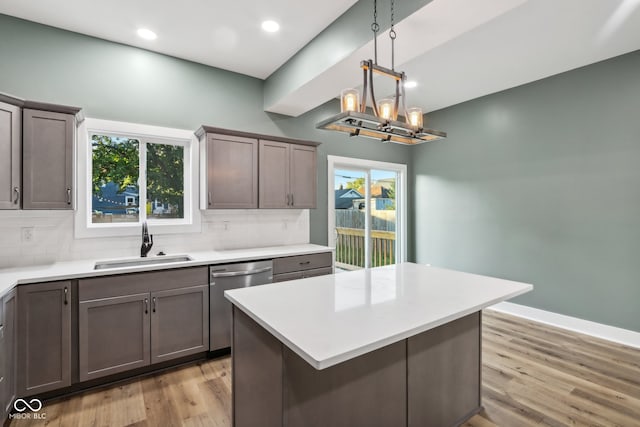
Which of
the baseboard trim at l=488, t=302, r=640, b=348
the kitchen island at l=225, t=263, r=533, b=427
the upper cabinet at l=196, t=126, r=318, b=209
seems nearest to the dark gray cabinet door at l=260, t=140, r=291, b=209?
the upper cabinet at l=196, t=126, r=318, b=209

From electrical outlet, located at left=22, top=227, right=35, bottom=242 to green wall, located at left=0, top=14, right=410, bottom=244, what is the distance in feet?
3.65

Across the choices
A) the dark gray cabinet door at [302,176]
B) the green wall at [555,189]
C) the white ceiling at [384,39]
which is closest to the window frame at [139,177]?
the white ceiling at [384,39]

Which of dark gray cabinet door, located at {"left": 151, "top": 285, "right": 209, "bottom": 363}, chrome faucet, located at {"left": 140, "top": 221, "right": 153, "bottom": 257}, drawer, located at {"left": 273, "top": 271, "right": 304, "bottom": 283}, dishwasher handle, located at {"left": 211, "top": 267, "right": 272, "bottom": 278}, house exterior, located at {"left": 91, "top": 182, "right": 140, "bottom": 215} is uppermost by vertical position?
house exterior, located at {"left": 91, "top": 182, "right": 140, "bottom": 215}

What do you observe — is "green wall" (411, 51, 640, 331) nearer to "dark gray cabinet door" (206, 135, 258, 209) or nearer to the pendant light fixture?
the pendant light fixture

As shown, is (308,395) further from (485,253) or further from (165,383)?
(485,253)

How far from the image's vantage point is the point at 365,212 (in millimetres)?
4965

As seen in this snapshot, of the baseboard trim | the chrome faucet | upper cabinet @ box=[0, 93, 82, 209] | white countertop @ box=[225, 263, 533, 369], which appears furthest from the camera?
the baseboard trim

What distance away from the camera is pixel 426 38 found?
2332 mm

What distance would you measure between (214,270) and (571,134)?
4.17 m

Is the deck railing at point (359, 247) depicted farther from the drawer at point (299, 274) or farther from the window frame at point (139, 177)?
the window frame at point (139, 177)

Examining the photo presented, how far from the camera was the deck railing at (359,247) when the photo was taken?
187 inches

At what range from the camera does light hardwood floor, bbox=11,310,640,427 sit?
2.08m

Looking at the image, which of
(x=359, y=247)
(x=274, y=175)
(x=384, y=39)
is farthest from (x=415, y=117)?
(x=359, y=247)

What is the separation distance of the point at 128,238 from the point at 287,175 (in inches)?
69.7
